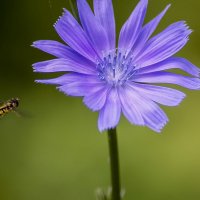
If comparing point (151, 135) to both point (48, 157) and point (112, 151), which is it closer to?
point (48, 157)

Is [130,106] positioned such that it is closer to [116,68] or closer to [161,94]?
A: [161,94]

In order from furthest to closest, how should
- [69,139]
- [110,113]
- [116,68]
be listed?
[69,139]
[116,68]
[110,113]

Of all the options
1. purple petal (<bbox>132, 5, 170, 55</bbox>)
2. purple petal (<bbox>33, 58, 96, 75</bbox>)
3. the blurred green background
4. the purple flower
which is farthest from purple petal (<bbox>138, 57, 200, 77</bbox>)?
the blurred green background

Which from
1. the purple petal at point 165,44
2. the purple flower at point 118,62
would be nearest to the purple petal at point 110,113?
the purple flower at point 118,62

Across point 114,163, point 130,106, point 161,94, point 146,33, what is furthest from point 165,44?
point 114,163

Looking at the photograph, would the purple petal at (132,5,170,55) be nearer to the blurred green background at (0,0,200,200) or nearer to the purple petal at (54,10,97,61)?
the purple petal at (54,10,97,61)

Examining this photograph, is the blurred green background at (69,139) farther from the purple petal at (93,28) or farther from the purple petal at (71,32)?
the purple petal at (71,32)

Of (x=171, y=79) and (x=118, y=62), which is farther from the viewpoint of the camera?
(x=118, y=62)
